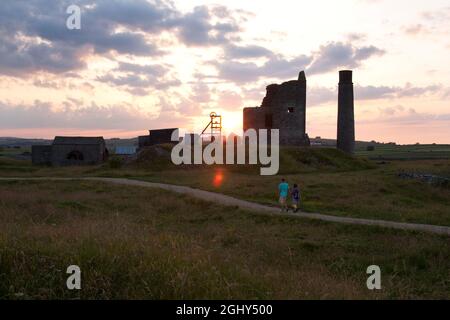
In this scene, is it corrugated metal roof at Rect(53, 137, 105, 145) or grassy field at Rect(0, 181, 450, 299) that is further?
corrugated metal roof at Rect(53, 137, 105, 145)

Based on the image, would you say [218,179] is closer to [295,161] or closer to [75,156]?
[295,161]

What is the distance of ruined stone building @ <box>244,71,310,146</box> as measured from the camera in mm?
45906

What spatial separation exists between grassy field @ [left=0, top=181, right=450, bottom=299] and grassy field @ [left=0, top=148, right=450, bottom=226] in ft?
13.3

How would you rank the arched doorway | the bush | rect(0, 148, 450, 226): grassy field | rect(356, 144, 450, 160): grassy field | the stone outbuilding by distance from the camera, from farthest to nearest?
rect(356, 144, 450, 160): grassy field, the stone outbuilding, the arched doorway, the bush, rect(0, 148, 450, 226): grassy field

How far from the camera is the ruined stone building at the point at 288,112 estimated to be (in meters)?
45.9

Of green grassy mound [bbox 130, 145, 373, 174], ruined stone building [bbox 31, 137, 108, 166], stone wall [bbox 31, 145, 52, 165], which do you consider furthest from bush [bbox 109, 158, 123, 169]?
stone wall [bbox 31, 145, 52, 165]

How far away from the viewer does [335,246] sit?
1309 cm

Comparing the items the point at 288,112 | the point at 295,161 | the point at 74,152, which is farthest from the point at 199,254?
the point at 74,152

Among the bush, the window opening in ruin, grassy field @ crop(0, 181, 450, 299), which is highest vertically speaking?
the window opening in ruin

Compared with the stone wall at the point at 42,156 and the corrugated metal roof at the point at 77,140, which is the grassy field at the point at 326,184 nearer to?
the stone wall at the point at 42,156

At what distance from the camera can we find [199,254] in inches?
267

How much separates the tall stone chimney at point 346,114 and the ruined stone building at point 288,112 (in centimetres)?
385

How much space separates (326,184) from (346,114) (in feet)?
69.8

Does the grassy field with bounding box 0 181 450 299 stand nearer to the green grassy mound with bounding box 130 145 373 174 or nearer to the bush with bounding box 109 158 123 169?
the green grassy mound with bounding box 130 145 373 174
